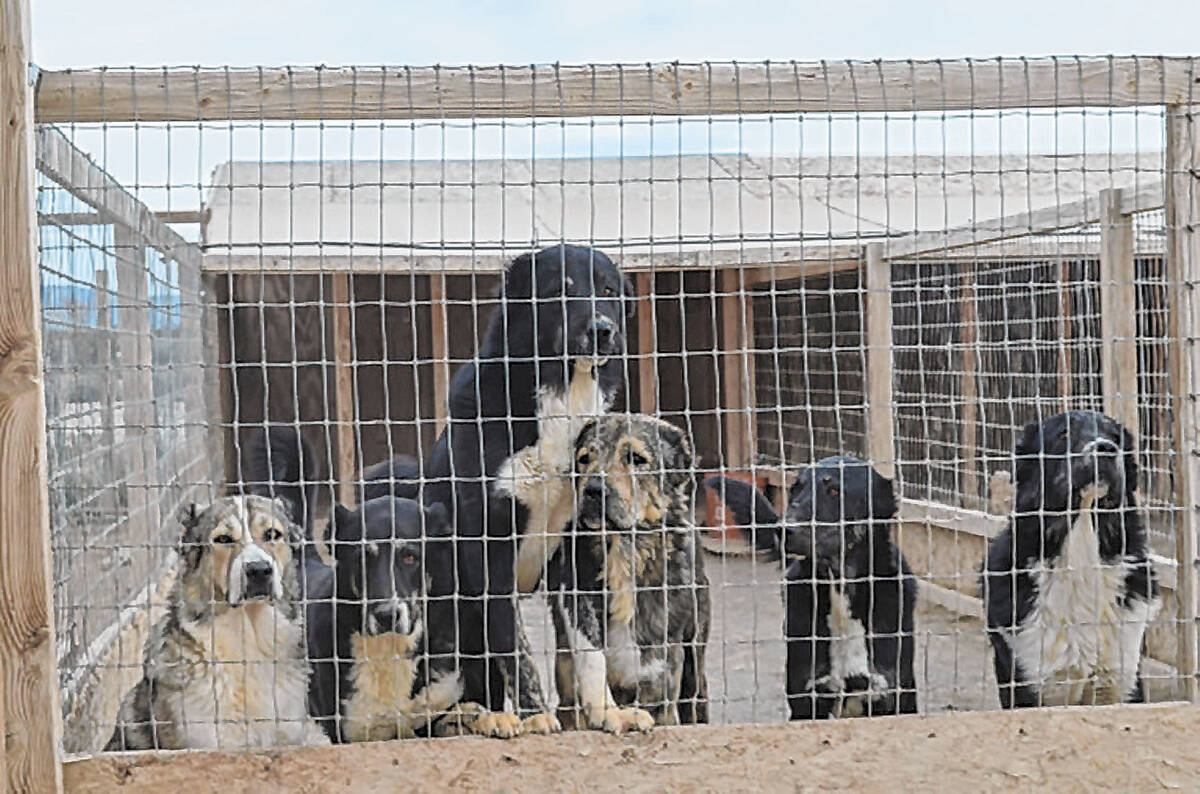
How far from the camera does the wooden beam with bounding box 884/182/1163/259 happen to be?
5.81 metres

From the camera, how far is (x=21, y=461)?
3580 mm

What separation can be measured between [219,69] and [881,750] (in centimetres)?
276

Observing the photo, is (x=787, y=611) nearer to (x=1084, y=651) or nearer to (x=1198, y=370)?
(x=1084, y=651)

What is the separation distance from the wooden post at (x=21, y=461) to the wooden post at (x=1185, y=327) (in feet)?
11.0

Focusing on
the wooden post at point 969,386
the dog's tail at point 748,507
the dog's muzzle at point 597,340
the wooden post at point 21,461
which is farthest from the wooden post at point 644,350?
the wooden post at point 21,461

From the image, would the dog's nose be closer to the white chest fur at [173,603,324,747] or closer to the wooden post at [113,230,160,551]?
the white chest fur at [173,603,324,747]

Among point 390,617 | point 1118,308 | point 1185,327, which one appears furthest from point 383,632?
point 1118,308

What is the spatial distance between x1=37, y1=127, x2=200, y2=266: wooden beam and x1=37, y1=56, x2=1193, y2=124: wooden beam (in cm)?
26

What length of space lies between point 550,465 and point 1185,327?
2.02 metres

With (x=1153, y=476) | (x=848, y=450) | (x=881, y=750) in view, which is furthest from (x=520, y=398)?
(x=848, y=450)

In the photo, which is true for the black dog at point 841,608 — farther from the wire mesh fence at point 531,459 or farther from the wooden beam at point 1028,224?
the wooden beam at point 1028,224

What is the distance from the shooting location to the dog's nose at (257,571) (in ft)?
13.2

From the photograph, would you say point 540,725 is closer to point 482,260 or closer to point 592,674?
point 592,674

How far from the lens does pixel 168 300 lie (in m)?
→ 7.15
